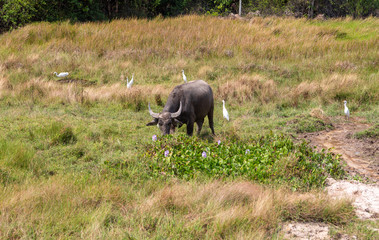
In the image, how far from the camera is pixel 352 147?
23.6 ft

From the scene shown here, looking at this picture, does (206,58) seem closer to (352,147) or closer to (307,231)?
(352,147)

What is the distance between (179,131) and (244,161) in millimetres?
2989

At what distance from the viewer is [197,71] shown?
13445mm

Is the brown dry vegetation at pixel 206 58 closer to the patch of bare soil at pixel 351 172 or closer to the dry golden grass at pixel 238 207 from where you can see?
the patch of bare soil at pixel 351 172

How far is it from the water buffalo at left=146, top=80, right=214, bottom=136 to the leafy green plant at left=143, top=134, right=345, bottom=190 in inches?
28.1

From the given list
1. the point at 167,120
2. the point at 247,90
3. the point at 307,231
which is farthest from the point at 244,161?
the point at 247,90

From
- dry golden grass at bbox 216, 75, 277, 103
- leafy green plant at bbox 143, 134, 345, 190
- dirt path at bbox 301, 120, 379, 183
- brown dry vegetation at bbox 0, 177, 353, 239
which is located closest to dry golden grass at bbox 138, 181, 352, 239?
brown dry vegetation at bbox 0, 177, 353, 239

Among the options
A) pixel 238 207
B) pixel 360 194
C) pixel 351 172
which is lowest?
pixel 351 172

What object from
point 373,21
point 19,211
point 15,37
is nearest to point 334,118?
point 19,211

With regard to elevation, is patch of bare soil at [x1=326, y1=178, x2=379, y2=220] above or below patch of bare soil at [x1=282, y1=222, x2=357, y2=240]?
below

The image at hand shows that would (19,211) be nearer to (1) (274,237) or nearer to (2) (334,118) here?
(1) (274,237)

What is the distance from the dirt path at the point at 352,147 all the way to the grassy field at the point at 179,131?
458mm

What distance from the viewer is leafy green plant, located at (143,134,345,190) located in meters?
5.25

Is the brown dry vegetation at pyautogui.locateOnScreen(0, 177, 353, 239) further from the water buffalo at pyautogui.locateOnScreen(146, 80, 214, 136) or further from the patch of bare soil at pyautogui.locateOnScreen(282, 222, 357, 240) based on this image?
the water buffalo at pyautogui.locateOnScreen(146, 80, 214, 136)
